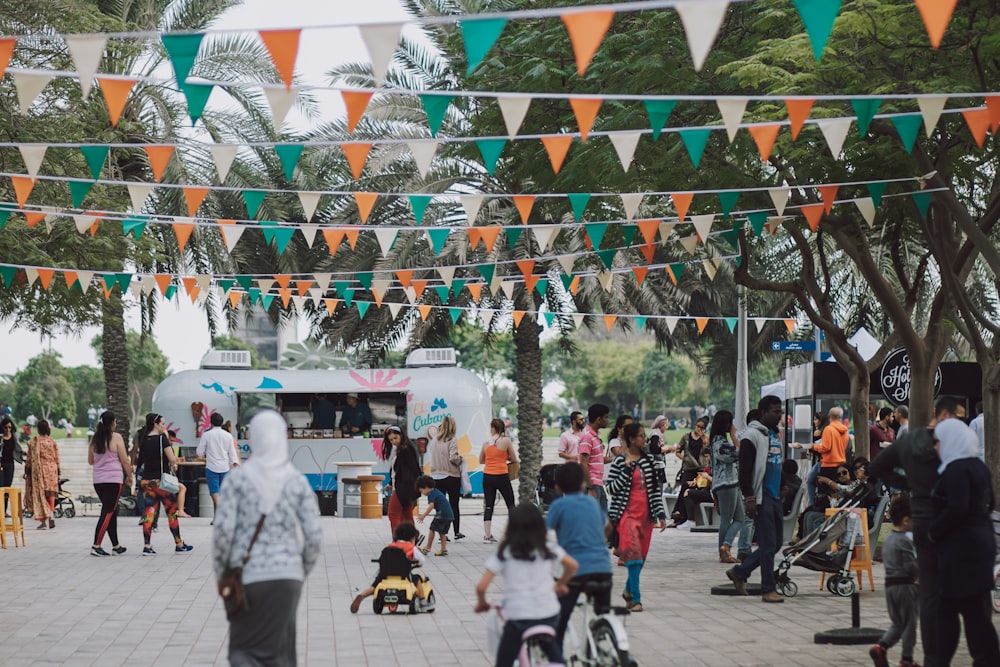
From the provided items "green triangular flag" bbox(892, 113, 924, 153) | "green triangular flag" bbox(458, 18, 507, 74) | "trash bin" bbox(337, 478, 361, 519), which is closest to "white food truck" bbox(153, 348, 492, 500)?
"trash bin" bbox(337, 478, 361, 519)

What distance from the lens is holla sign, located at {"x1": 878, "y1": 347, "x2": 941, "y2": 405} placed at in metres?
21.6

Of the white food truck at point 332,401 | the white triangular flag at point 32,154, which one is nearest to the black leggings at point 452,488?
the white triangular flag at point 32,154

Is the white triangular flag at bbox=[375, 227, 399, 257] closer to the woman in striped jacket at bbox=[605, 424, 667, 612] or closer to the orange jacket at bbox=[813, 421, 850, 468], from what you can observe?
the woman in striped jacket at bbox=[605, 424, 667, 612]

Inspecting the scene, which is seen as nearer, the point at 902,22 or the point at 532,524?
the point at 532,524

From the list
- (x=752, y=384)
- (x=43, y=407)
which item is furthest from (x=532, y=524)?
(x=43, y=407)

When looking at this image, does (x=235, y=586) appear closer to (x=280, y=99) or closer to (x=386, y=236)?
(x=280, y=99)

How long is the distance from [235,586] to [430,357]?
76.2 ft

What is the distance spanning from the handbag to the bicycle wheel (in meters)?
2.26

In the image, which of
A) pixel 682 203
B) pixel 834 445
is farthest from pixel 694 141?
pixel 834 445

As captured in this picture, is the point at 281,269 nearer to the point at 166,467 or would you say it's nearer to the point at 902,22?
the point at 166,467

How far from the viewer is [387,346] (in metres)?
30.5

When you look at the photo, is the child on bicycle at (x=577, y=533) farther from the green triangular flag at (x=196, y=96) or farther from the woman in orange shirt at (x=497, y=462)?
the woman in orange shirt at (x=497, y=462)

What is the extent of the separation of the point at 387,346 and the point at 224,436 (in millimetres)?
11802

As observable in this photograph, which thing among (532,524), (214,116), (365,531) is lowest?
(365,531)
